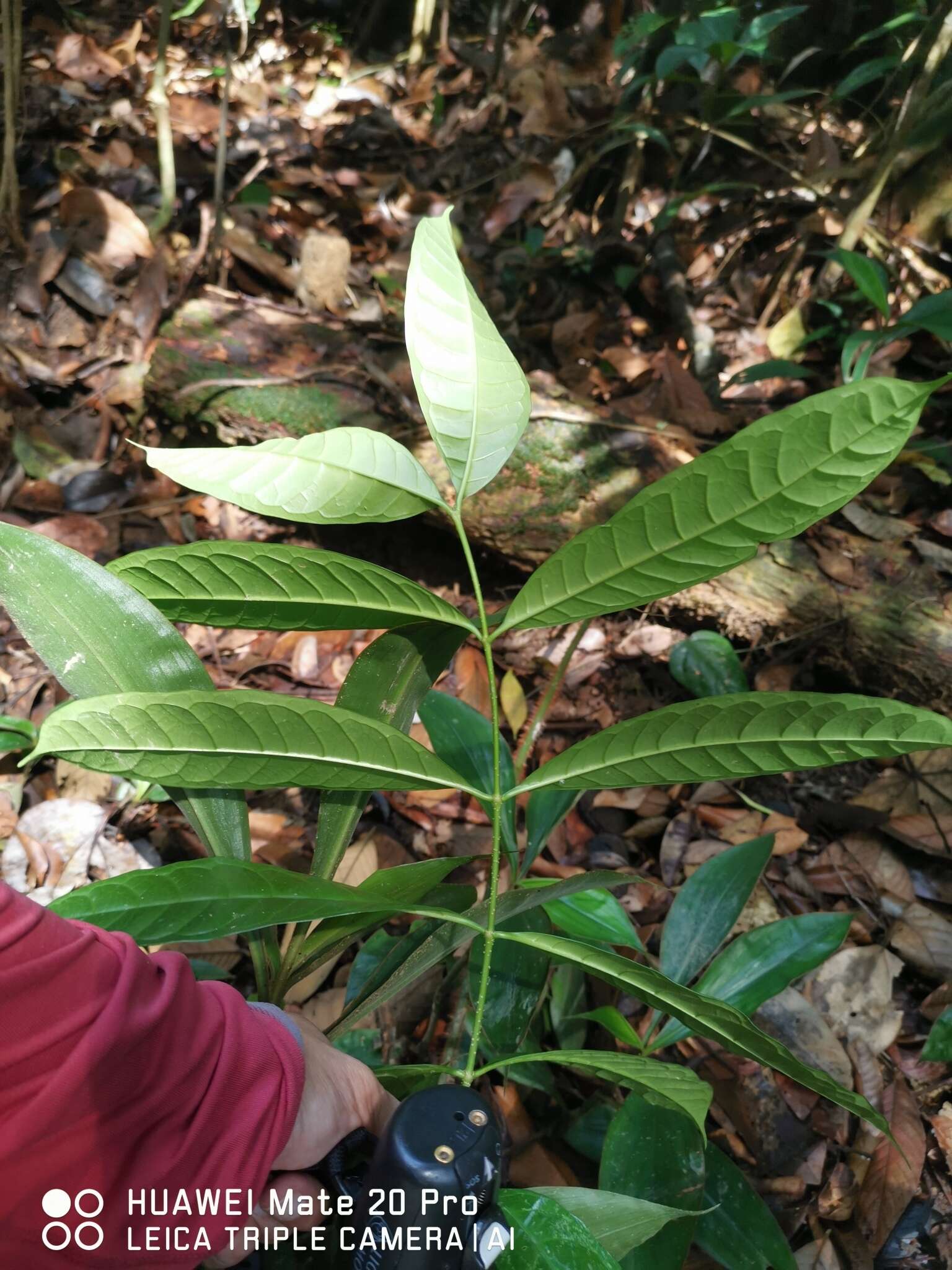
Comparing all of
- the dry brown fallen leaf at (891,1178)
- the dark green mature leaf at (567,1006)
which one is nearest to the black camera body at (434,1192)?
the dark green mature leaf at (567,1006)

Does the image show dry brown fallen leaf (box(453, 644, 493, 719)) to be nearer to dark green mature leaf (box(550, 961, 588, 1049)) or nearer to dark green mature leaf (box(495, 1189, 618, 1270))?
dark green mature leaf (box(550, 961, 588, 1049))

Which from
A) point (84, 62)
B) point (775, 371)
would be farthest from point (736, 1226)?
point (84, 62)

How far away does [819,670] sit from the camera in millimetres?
1476

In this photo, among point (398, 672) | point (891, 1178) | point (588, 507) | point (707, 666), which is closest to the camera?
point (398, 672)

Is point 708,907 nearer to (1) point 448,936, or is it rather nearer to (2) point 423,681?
(1) point 448,936

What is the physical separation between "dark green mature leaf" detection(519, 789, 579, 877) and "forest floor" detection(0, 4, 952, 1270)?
220 millimetres

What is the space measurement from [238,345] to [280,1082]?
1449mm

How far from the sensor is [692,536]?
1.68 ft

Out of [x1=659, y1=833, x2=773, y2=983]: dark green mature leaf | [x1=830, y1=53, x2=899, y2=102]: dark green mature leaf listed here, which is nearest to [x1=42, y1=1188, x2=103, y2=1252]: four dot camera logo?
[x1=659, y1=833, x2=773, y2=983]: dark green mature leaf

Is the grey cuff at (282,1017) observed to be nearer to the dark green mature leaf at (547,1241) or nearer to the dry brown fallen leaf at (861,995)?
the dark green mature leaf at (547,1241)

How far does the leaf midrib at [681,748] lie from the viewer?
0.54 m

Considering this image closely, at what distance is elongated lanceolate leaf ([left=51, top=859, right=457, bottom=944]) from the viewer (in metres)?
0.62

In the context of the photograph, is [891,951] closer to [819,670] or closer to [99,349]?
[819,670]

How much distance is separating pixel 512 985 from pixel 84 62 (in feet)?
9.83
